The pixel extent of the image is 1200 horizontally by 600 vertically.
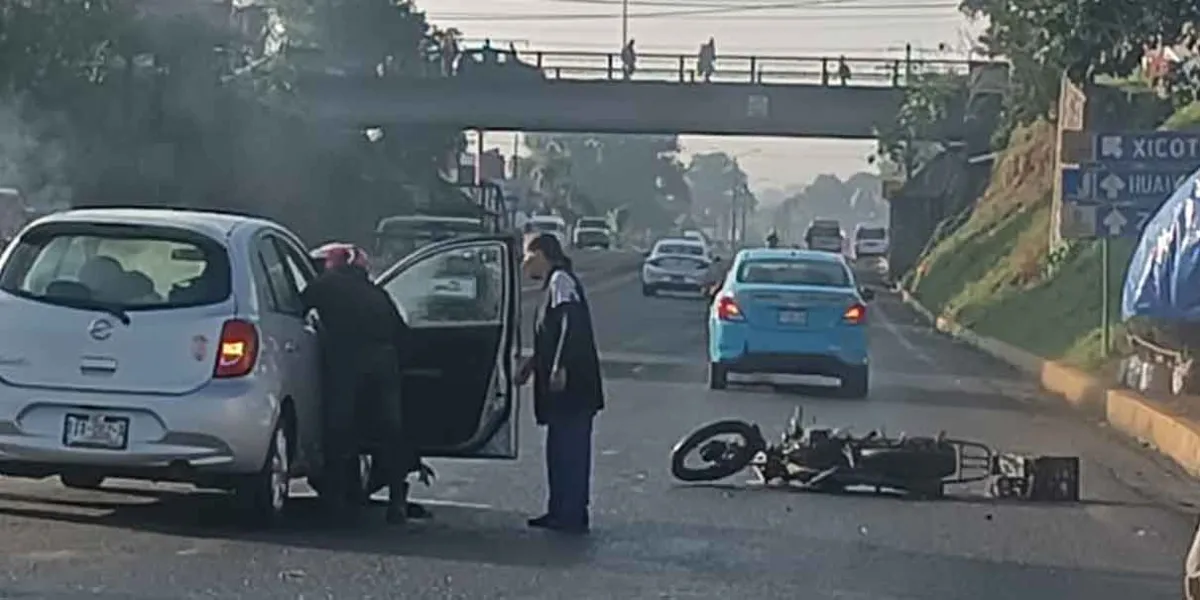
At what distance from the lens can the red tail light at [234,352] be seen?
40.8 ft

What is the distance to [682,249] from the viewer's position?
57875mm

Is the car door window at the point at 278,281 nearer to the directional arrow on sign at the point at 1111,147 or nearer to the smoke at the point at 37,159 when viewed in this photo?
the directional arrow on sign at the point at 1111,147

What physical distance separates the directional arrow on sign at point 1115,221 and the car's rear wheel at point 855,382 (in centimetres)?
354

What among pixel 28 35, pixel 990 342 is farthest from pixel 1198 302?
pixel 28 35

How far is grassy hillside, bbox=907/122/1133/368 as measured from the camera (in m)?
35.1

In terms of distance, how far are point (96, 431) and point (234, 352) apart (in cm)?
77

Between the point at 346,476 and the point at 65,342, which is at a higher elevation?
the point at 65,342

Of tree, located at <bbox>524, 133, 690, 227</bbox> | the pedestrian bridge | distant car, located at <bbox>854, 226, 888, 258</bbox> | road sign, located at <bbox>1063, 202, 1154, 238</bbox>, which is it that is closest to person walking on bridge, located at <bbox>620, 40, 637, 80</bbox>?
the pedestrian bridge

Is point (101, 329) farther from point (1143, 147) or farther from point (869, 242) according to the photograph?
point (869, 242)

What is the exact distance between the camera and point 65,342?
12438 millimetres

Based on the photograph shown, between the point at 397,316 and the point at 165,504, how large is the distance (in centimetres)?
171

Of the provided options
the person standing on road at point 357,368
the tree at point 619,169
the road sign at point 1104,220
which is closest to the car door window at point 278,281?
the person standing on road at point 357,368

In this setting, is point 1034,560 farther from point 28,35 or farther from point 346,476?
point 28,35

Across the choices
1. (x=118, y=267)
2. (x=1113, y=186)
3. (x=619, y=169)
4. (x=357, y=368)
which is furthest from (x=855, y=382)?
(x=619, y=169)
